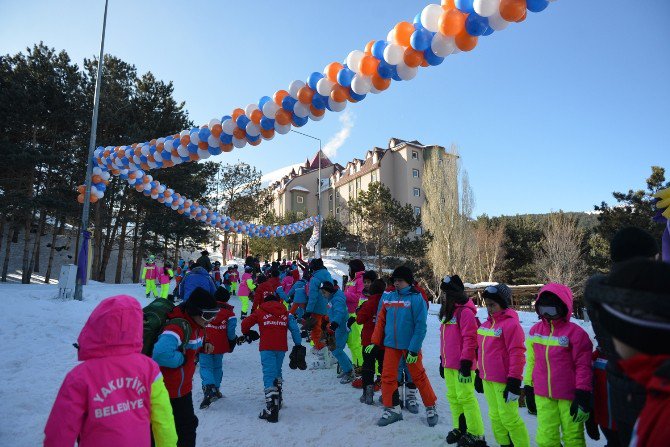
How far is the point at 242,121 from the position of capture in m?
8.89

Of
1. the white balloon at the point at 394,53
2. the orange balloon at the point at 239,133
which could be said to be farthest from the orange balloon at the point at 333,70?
the orange balloon at the point at 239,133

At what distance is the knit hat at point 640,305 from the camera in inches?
48.9

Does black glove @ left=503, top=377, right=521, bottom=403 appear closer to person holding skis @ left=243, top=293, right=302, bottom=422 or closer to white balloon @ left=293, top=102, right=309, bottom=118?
person holding skis @ left=243, top=293, right=302, bottom=422

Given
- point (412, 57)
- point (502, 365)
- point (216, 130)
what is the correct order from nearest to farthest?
point (502, 365), point (412, 57), point (216, 130)

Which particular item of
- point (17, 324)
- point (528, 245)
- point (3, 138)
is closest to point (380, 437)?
point (17, 324)

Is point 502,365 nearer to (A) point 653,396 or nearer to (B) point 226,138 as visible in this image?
(A) point 653,396

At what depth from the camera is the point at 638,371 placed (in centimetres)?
Answer: 127

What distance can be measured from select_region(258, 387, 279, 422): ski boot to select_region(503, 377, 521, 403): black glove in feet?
9.94

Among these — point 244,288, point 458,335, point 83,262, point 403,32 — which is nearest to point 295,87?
point 403,32

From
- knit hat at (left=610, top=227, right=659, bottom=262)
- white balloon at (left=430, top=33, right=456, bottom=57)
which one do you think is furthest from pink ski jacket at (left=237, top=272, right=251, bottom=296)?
knit hat at (left=610, top=227, right=659, bottom=262)

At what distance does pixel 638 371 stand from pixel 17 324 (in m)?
11.6

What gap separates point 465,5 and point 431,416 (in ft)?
17.9

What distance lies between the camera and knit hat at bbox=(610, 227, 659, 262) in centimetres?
285

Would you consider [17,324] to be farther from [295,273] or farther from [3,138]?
[3,138]
